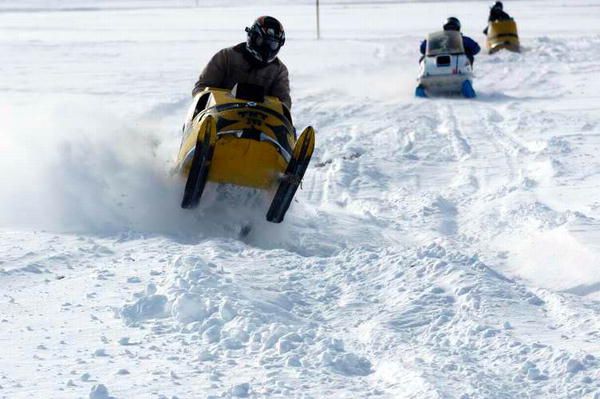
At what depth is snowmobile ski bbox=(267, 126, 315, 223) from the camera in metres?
7.80

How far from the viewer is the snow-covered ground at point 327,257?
4.72 metres

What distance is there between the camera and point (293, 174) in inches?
308

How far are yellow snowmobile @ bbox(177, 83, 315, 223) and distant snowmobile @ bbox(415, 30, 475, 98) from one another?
8446 millimetres

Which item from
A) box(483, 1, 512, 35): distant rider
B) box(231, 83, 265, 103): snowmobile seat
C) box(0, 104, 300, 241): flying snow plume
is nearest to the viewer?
box(0, 104, 300, 241): flying snow plume

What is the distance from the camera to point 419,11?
131 ft

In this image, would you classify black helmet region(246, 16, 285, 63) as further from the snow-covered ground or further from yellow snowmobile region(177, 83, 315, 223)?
the snow-covered ground

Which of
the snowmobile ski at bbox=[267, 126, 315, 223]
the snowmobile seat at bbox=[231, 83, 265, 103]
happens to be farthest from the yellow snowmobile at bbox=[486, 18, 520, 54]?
the snowmobile ski at bbox=[267, 126, 315, 223]

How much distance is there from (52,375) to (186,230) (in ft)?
11.6

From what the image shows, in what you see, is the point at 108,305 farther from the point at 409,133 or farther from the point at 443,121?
the point at 443,121

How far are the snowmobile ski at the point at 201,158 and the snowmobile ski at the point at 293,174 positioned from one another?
604mm

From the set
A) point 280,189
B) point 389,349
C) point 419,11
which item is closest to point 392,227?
point 280,189

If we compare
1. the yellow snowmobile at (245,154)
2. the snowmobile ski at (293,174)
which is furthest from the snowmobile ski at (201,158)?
the snowmobile ski at (293,174)

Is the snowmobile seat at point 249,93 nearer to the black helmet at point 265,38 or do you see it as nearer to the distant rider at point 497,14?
the black helmet at point 265,38

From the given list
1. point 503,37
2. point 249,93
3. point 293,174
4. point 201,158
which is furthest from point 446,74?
point 201,158
